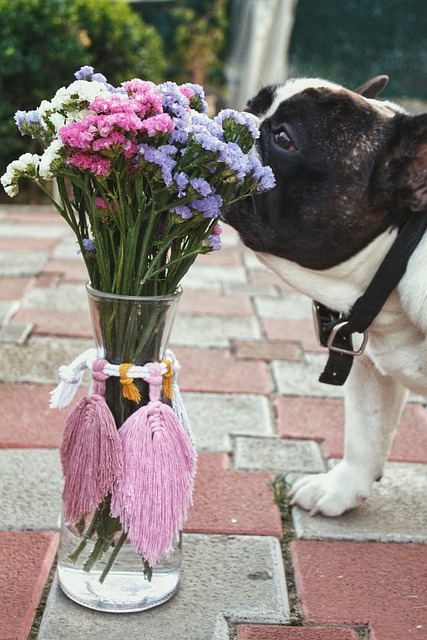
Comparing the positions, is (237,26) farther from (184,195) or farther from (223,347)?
(184,195)

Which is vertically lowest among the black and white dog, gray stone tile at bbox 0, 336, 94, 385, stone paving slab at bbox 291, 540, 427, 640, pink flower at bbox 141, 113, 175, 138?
gray stone tile at bbox 0, 336, 94, 385

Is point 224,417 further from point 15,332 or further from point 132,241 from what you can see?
point 132,241

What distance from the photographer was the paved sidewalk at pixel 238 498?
1.99 metres

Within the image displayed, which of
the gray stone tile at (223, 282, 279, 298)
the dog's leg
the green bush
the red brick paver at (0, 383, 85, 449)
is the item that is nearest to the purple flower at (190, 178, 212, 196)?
the dog's leg

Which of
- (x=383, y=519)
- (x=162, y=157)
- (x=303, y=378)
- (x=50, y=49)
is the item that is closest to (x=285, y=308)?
(x=303, y=378)

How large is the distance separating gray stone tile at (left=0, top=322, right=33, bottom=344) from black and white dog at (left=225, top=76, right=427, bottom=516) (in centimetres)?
177

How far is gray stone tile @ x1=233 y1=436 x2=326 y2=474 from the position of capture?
2775 millimetres

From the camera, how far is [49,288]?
4.52 m

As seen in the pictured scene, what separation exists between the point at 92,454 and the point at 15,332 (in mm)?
1991

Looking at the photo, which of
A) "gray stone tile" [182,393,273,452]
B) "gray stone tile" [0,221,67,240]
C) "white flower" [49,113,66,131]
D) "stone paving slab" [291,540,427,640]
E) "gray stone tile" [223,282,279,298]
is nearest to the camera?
"white flower" [49,113,66,131]

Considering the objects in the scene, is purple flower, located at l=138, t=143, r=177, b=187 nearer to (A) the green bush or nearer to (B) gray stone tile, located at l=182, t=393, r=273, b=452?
(B) gray stone tile, located at l=182, t=393, r=273, b=452

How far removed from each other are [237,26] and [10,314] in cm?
715

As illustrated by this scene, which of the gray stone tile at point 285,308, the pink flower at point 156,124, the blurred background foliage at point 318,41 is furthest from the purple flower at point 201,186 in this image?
the blurred background foliage at point 318,41

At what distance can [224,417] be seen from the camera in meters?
Result: 3.12
